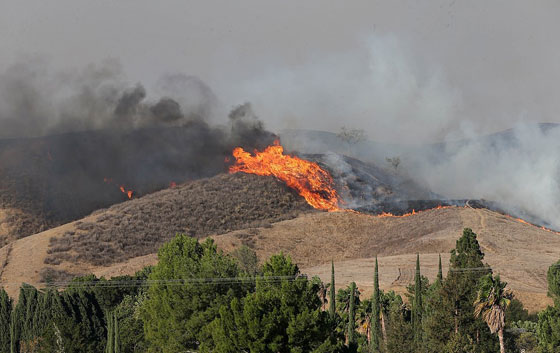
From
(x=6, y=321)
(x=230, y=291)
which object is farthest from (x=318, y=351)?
(x=6, y=321)

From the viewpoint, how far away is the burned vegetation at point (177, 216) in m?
156

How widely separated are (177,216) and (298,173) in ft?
99.2

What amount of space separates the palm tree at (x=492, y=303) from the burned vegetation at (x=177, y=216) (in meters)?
93.8

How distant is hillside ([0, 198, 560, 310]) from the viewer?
12688 cm

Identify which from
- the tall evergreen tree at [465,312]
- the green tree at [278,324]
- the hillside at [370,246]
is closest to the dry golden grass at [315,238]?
the hillside at [370,246]

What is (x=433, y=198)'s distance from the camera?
193 meters

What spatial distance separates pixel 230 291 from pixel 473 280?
2138cm

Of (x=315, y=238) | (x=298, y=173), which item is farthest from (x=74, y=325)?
(x=298, y=173)

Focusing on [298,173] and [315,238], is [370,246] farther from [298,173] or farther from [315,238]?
[298,173]

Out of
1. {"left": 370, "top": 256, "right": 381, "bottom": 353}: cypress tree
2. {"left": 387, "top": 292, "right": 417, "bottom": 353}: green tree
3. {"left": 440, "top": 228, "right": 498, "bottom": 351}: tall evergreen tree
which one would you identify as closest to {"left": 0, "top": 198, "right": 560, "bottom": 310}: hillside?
{"left": 370, "top": 256, "right": 381, "bottom": 353}: cypress tree

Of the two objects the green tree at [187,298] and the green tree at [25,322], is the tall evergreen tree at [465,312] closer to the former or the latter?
the green tree at [187,298]

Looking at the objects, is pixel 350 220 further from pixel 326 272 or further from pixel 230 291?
pixel 230 291

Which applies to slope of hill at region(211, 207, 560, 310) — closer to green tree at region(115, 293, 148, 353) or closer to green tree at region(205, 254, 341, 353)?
green tree at region(115, 293, 148, 353)

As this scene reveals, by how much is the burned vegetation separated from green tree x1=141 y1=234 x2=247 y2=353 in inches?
2671
